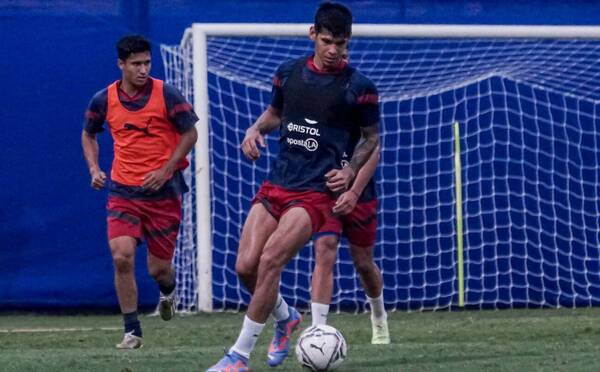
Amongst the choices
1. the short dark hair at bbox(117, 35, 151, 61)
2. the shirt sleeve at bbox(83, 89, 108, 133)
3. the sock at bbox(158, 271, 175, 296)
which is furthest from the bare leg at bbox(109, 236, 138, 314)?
the short dark hair at bbox(117, 35, 151, 61)

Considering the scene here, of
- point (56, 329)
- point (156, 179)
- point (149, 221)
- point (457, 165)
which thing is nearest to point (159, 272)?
point (149, 221)

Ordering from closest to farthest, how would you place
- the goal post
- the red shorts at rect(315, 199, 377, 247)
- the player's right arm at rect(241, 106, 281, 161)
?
1. the player's right arm at rect(241, 106, 281, 161)
2. the red shorts at rect(315, 199, 377, 247)
3. the goal post

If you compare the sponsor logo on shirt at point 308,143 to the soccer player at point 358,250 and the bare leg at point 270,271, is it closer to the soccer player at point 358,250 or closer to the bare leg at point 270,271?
the soccer player at point 358,250

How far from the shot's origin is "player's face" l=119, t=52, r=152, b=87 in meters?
8.46

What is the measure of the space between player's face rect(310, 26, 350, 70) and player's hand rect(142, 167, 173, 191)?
1.96 meters

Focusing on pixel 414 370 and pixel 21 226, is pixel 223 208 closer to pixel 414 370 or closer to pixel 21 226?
pixel 21 226

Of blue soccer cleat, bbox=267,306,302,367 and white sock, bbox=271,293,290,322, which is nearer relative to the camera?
blue soccer cleat, bbox=267,306,302,367

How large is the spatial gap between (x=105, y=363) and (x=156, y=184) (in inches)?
69.0

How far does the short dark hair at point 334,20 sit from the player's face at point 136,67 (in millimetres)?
1979

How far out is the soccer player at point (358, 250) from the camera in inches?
294

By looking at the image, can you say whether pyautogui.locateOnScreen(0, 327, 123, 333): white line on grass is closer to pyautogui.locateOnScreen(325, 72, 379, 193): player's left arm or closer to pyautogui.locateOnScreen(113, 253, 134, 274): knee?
pyautogui.locateOnScreen(113, 253, 134, 274): knee

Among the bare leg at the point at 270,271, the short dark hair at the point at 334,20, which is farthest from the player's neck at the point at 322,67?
the bare leg at the point at 270,271

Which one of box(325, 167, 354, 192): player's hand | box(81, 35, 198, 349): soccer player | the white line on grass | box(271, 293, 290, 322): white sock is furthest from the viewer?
the white line on grass

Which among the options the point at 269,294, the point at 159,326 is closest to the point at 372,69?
the point at 159,326
